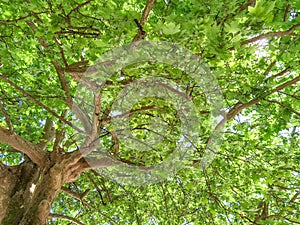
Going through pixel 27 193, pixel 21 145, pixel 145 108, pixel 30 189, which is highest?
pixel 145 108

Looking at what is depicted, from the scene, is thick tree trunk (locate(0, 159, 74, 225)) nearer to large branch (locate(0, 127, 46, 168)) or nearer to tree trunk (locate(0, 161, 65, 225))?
tree trunk (locate(0, 161, 65, 225))

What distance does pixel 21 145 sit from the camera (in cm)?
523

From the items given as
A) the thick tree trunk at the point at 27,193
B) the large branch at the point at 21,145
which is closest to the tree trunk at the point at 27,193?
the thick tree trunk at the point at 27,193

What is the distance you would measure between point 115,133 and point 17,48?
2.35 meters

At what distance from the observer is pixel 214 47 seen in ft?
7.64

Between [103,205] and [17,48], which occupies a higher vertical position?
[17,48]

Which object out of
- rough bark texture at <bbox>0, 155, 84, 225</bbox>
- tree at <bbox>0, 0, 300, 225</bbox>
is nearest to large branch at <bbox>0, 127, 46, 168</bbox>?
tree at <bbox>0, 0, 300, 225</bbox>

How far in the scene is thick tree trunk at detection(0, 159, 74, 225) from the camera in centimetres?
485

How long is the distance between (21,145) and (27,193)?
140cm

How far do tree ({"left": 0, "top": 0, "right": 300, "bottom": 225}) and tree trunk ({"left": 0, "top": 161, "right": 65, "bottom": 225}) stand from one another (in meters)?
0.02

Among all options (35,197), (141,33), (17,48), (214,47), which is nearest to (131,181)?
(35,197)

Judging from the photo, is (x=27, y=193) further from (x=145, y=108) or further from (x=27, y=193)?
(x=145, y=108)

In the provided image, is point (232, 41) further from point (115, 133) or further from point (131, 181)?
point (131, 181)

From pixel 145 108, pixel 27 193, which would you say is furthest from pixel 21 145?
pixel 145 108
